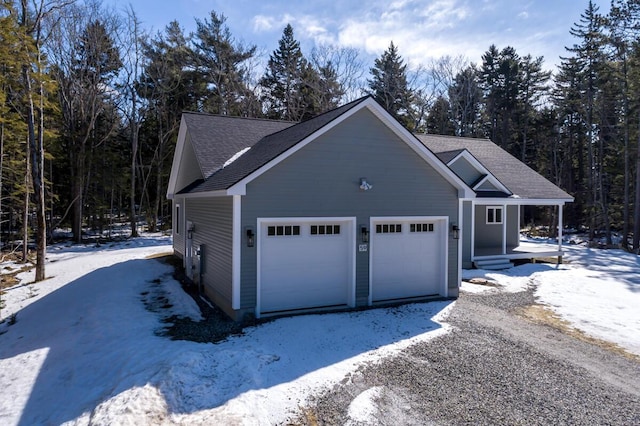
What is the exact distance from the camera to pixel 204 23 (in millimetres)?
32062

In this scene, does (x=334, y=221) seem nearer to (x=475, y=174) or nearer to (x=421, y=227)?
(x=421, y=227)

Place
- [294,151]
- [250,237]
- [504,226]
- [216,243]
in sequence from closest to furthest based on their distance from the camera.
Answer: [250,237] → [294,151] → [216,243] → [504,226]

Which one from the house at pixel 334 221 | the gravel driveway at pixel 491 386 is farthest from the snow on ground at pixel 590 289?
the house at pixel 334 221

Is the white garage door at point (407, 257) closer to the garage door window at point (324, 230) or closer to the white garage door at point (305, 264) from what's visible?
the white garage door at point (305, 264)

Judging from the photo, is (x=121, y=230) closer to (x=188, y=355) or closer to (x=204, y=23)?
(x=204, y=23)

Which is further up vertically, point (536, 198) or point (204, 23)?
point (204, 23)

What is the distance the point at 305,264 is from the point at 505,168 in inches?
587

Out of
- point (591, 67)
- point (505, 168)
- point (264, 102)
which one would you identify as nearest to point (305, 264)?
point (505, 168)

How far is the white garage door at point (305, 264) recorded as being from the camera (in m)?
8.59

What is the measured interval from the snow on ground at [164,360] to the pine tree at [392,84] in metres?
28.2

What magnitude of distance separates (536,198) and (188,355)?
16.5m

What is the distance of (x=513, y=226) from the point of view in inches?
740

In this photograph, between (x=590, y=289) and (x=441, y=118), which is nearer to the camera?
(x=590, y=289)

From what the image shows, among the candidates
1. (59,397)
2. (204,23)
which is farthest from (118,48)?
(59,397)
